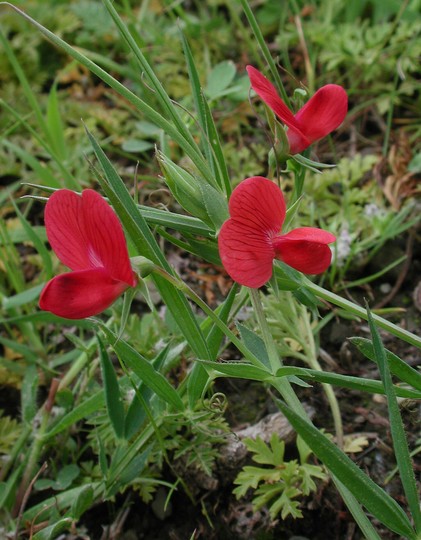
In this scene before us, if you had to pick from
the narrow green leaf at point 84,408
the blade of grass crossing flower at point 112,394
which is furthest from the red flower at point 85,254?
the narrow green leaf at point 84,408

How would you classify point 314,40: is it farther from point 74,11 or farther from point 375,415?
point 375,415

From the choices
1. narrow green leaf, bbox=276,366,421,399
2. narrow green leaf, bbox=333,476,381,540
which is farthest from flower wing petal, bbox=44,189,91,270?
narrow green leaf, bbox=333,476,381,540

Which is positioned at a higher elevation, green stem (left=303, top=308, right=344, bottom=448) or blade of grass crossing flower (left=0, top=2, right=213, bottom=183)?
blade of grass crossing flower (left=0, top=2, right=213, bottom=183)

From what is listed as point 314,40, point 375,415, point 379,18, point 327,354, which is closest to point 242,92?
point 314,40

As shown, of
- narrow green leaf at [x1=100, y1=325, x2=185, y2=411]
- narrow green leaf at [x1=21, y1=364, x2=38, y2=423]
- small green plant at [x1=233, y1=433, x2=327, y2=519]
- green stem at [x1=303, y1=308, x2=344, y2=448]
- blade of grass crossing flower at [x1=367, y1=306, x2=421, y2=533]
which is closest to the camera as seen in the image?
blade of grass crossing flower at [x1=367, y1=306, x2=421, y2=533]

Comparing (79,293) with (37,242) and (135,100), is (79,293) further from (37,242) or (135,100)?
(37,242)

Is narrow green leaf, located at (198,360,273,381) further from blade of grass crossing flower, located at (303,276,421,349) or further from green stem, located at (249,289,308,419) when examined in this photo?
blade of grass crossing flower, located at (303,276,421,349)
